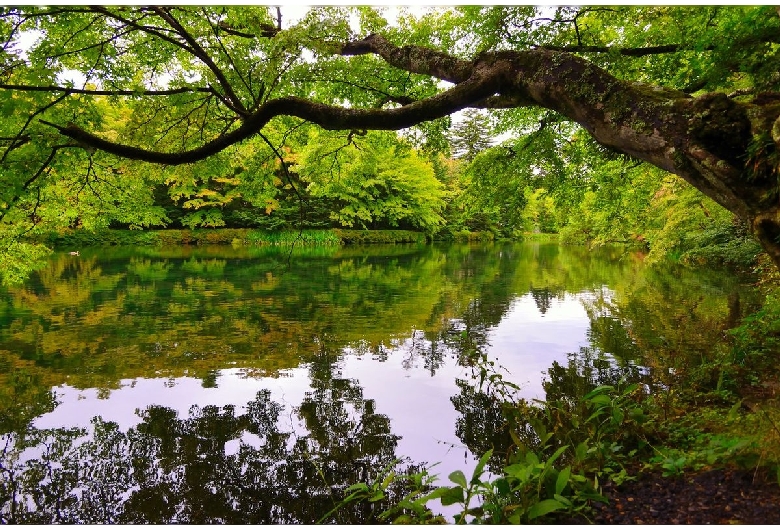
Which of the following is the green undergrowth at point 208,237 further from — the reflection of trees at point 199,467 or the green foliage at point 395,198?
the reflection of trees at point 199,467

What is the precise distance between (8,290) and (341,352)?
436 inches

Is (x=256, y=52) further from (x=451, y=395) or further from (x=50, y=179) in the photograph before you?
(x=451, y=395)

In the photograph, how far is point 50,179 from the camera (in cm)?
531

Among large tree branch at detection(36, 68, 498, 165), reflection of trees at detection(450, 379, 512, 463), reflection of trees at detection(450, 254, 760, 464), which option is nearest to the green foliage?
reflection of trees at detection(450, 254, 760, 464)

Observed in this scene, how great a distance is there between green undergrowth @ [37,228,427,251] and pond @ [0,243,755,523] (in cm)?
1625

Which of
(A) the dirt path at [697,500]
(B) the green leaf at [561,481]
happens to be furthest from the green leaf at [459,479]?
(A) the dirt path at [697,500]

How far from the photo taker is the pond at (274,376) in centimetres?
369

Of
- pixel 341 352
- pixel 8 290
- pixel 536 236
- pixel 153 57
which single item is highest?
pixel 536 236

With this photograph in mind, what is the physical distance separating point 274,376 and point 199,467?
2.36 meters

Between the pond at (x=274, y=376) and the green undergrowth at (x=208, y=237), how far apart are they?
640 inches

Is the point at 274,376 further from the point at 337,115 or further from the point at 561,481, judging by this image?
the point at 561,481

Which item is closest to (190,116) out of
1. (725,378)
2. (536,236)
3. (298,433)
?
(298,433)

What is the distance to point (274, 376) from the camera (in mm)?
6266

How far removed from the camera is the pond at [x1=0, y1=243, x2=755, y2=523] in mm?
3691
